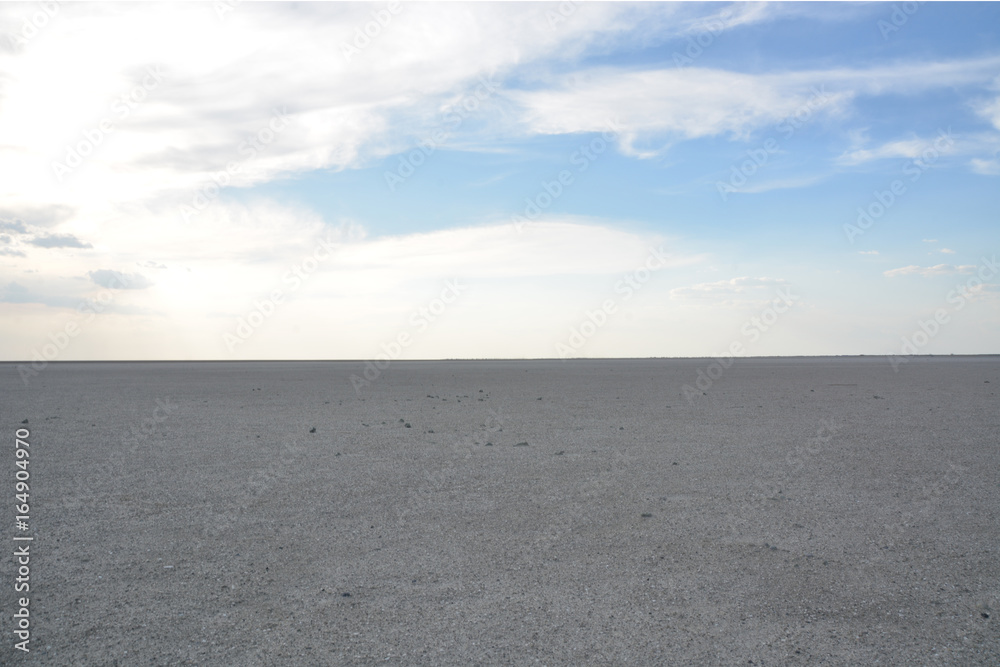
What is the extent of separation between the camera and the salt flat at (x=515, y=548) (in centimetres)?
577

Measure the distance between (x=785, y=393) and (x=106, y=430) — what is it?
26.5 m

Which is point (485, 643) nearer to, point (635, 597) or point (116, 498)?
point (635, 597)

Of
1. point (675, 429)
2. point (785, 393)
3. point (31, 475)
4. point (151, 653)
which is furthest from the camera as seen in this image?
point (785, 393)

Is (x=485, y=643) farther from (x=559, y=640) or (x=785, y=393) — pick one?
(x=785, y=393)

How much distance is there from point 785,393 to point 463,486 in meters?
24.0

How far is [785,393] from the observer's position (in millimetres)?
31672

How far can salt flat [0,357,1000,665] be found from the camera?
18.9 feet

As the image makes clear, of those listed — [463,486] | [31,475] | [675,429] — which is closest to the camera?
[463,486]

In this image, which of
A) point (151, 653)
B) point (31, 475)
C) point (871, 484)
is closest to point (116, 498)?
point (31, 475)

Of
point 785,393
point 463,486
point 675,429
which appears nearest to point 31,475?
point 463,486

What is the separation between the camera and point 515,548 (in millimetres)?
8195

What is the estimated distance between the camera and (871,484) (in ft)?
38.4

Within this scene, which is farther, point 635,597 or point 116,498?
point 116,498

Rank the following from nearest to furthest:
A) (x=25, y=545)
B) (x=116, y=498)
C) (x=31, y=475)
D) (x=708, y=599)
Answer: (x=708, y=599) < (x=25, y=545) < (x=116, y=498) < (x=31, y=475)
